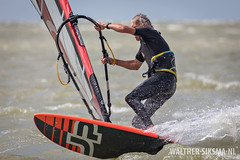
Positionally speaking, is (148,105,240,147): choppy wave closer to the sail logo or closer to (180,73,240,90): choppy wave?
the sail logo

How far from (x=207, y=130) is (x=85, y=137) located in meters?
1.41

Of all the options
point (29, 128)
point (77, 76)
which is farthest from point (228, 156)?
point (29, 128)

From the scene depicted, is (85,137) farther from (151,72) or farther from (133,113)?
(133,113)

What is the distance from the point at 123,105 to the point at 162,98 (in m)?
2.80

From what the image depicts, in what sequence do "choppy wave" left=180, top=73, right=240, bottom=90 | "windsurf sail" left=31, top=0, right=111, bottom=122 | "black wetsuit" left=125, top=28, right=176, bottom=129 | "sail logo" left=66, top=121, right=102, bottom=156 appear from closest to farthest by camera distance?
"sail logo" left=66, top=121, right=102, bottom=156 → "black wetsuit" left=125, top=28, right=176, bottom=129 → "windsurf sail" left=31, top=0, right=111, bottom=122 → "choppy wave" left=180, top=73, right=240, bottom=90

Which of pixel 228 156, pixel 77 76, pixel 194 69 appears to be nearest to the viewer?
pixel 228 156

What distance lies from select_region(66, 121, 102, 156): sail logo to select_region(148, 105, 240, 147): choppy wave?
622 mm

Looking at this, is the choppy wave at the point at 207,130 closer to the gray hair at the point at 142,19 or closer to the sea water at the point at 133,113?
the sea water at the point at 133,113

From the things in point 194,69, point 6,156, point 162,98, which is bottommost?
point 6,156

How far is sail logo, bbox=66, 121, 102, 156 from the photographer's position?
3770 mm

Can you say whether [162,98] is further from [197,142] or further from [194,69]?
[194,69]

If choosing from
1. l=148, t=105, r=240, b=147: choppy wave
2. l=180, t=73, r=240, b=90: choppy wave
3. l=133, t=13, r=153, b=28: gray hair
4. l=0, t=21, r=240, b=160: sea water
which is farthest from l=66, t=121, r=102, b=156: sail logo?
l=180, t=73, r=240, b=90: choppy wave

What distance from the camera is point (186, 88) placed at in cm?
835

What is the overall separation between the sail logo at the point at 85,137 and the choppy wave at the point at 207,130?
62 cm
